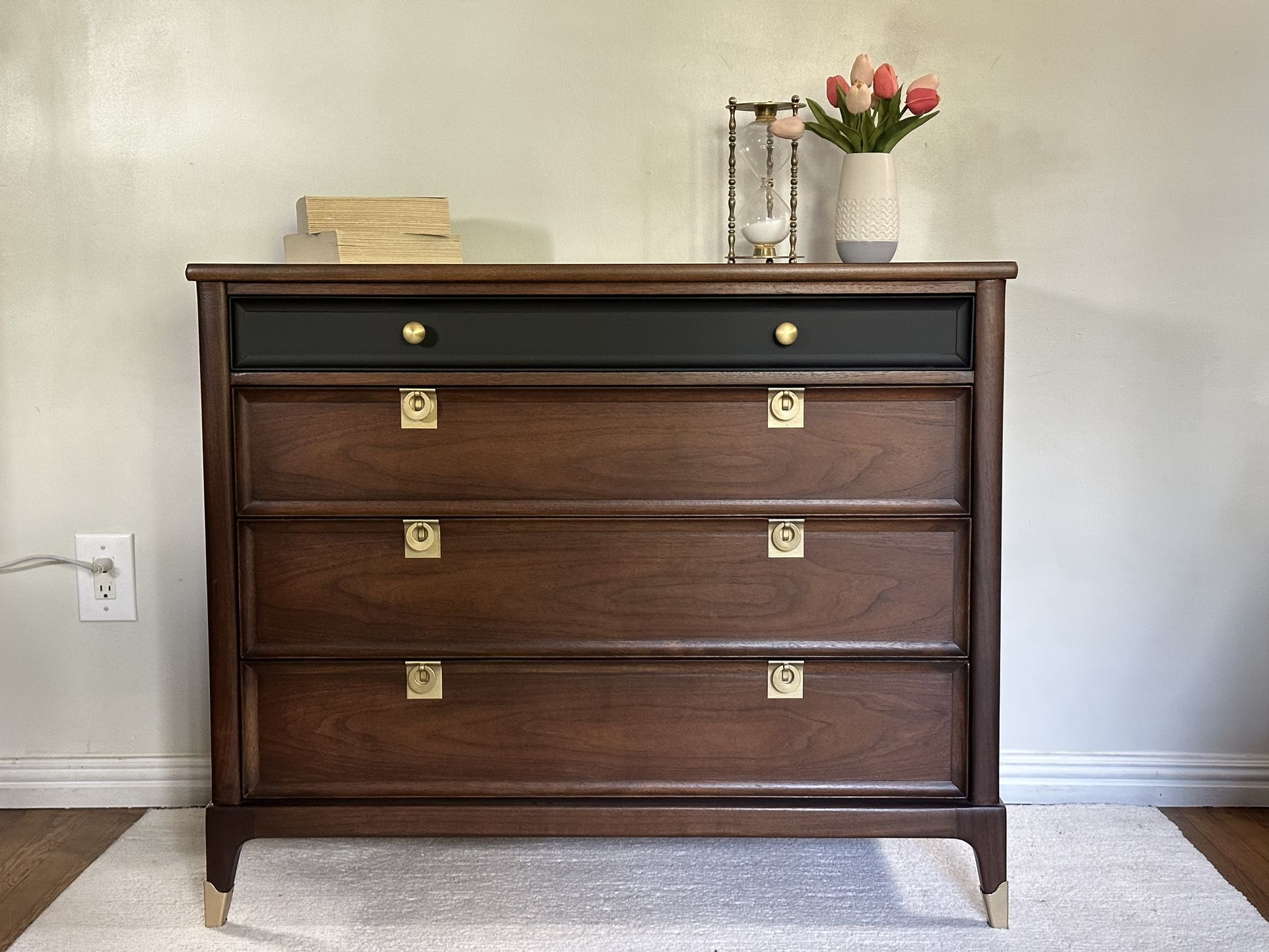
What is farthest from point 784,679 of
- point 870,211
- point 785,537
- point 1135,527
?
point 1135,527

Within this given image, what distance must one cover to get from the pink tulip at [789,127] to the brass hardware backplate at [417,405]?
2.26 feet

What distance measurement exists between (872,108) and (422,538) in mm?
962

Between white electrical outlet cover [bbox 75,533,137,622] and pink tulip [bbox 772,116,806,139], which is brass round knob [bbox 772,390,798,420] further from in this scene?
white electrical outlet cover [bbox 75,533,137,622]

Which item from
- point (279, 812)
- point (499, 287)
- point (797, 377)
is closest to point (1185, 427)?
point (797, 377)

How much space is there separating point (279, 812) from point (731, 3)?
1485mm

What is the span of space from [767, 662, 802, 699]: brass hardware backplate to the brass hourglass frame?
0.61m

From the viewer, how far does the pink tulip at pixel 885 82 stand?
4.99 feet

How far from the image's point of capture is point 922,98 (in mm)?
Result: 1559

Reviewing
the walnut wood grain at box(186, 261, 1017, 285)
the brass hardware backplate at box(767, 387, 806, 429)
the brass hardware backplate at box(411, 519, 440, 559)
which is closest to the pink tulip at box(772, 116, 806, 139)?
the walnut wood grain at box(186, 261, 1017, 285)

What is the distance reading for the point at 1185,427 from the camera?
183 cm

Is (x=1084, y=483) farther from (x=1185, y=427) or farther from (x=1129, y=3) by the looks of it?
(x=1129, y=3)

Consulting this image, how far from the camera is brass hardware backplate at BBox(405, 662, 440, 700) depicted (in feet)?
4.67

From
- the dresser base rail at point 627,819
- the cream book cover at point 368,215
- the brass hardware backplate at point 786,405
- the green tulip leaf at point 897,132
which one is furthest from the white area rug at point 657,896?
the green tulip leaf at point 897,132

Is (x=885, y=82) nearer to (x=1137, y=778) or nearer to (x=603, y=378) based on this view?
(x=603, y=378)
